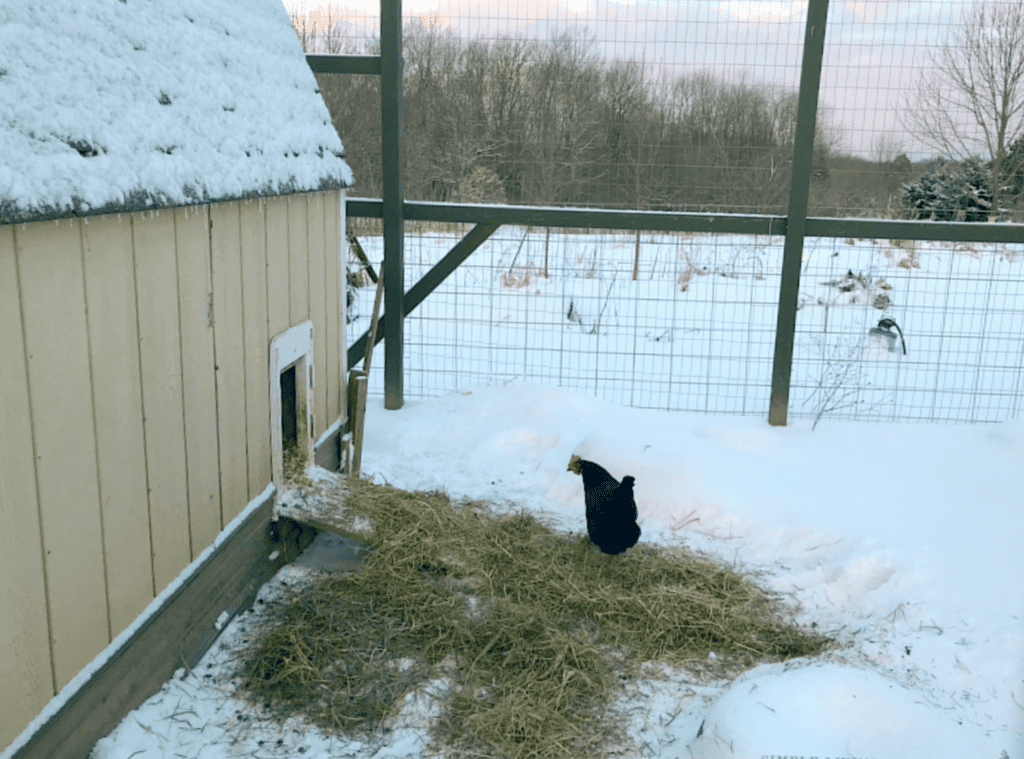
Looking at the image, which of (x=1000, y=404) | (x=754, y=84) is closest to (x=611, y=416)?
(x=754, y=84)

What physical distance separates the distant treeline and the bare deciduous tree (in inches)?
16.1

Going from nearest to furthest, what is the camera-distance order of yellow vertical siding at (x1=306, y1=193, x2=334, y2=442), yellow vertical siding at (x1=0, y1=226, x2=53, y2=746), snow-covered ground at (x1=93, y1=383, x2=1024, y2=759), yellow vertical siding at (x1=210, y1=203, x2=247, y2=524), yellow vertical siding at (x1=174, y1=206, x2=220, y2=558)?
yellow vertical siding at (x1=0, y1=226, x2=53, y2=746)
snow-covered ground at (x1=93, y1=383, x2=1024, y2=759)
yellow vertical siding at (x1=174, y1=206, x2=220, y2=558)
yellow vertical siding at (x1=210, y1=203, x2=247, y2=524)
yellow vertical siding at (x1=306, y1=193, x2=334, y2=442)

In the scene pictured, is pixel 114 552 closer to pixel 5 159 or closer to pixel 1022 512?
pixel 5 159

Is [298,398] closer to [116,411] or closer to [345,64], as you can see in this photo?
[116,411]

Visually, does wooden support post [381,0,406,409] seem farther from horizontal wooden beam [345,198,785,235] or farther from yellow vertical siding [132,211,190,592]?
yellow vertical siding [132,211,190,592]

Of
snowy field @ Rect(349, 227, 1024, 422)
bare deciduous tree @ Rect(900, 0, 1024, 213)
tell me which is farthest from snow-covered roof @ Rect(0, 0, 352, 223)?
bare deciduous tree @ Rect(900, 0, 1024, 213)

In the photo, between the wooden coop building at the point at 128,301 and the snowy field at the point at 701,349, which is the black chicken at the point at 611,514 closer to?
the wooden coop building at the point at 128,301

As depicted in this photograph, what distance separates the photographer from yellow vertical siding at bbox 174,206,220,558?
2889 millimetres

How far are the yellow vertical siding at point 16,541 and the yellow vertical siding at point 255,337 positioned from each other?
4.67 feet

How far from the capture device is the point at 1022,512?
4.42 meters

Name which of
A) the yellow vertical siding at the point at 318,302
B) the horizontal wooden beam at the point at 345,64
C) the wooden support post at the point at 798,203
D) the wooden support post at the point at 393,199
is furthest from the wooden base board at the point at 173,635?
the wooden support post at the point at 798,203

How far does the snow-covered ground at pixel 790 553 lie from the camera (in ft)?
8.46

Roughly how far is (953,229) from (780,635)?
355cm

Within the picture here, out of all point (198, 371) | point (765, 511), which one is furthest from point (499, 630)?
point (765, 511)
